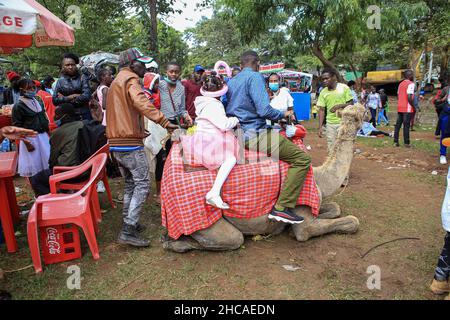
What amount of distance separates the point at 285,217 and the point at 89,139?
2754mm

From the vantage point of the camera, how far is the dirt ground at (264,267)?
2.91 m

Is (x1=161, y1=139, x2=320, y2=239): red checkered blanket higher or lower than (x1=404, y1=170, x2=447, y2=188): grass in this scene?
higher

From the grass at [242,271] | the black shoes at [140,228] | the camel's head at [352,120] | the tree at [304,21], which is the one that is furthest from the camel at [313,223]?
the tree at [304,21]

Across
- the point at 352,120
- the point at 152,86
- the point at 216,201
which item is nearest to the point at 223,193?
the point at 216,201

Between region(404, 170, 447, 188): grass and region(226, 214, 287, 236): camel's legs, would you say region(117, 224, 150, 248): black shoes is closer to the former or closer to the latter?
region(226, 214, 287, 236): camel's legs

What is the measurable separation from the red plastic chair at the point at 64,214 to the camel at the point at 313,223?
81cm

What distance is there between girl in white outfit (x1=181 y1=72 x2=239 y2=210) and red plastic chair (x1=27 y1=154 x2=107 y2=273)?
107cm

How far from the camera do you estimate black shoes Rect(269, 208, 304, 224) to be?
11.3 feet

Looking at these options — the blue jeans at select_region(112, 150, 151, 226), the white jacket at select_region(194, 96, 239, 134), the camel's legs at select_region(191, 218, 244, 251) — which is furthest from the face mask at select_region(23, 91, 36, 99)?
the camel's legs at select_region(191, 218, 244, 251)

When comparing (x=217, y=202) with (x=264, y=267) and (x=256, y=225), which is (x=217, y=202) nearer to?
(x=256, y=225)

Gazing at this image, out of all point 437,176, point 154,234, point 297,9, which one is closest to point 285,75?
point 297,9

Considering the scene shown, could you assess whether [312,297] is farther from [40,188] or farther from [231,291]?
[40,188]

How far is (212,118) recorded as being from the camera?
10.8ft
